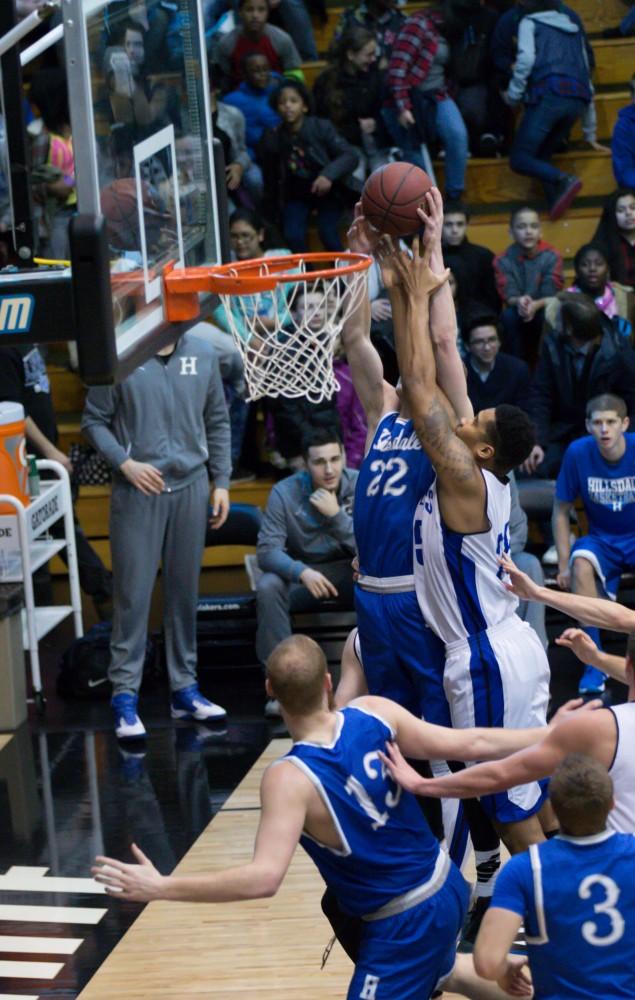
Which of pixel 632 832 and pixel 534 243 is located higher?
pixel 534 243

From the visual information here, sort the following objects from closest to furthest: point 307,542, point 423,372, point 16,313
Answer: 1. point 16,313
2. point 423,372
3. point 307,542

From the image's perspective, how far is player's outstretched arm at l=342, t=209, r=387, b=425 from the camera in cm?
522

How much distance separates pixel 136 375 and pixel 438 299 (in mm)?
2445

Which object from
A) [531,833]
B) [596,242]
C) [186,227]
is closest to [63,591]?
[596,242]

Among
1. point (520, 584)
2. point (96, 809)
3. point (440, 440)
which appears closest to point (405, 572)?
point (520, 584)

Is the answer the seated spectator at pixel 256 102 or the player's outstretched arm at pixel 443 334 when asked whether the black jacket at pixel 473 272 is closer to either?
the seated spectator at pixel 256 102

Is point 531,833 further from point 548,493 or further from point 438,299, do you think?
point 548,493

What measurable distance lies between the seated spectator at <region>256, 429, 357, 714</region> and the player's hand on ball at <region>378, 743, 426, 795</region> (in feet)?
12.6

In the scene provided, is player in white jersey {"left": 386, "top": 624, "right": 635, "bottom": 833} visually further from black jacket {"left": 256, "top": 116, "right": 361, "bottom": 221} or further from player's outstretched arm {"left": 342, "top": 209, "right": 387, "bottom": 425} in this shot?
black jacket {"left": 256, "top": 116, "right": 361, "bottom": 221}

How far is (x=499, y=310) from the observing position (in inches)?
392

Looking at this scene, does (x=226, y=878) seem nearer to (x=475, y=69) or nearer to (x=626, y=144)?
(x=626, y=144)

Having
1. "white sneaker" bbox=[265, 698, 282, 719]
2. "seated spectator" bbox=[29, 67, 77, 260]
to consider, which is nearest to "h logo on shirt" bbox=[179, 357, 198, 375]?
"white sneaker" bbox=[265, 698, 282, 719]

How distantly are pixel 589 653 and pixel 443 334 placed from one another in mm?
1191

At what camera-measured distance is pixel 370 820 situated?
3.58 meters
